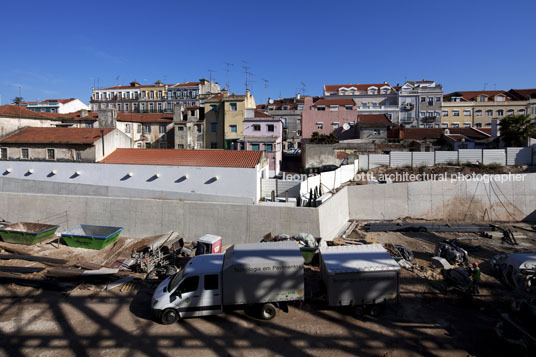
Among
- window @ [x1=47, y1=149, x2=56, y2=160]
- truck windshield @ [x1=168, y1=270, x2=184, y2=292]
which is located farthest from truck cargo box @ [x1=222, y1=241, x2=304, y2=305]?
window @ [x1=47, y1=149, x2=56, y2=160]

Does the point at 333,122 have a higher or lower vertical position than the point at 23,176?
higher

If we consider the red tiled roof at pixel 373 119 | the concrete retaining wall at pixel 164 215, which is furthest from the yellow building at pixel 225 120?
the concrete retaining wall at pixel 164 215

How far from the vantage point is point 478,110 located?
55.1 meters

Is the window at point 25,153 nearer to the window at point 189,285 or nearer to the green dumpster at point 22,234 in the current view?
the green dumpster at point 22,234

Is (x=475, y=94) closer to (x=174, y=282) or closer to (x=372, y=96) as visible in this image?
(x=372, y=96)

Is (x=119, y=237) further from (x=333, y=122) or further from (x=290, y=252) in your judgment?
(x=333, y=122)

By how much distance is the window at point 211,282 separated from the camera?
9.46 metres

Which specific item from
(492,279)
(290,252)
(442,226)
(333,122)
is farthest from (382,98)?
(290,252)

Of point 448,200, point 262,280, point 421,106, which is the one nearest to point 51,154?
point 262,280

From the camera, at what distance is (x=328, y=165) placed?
3167cm

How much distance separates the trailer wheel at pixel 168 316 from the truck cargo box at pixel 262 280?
1495 millimetres

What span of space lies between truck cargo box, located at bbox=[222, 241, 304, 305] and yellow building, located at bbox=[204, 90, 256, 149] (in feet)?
89.1

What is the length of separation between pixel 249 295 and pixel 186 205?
1145 cm

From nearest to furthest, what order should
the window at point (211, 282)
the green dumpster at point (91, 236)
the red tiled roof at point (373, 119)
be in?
1. the window at point (211, 282)
2. the green dumpster at point (91, 236)
3. the red tiled roof at point (373, 119)
